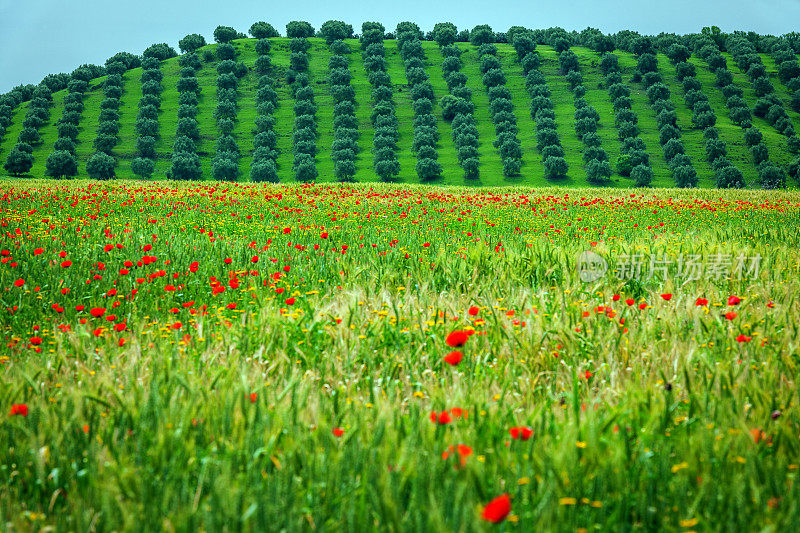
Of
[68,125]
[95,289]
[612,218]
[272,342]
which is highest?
[68,125]

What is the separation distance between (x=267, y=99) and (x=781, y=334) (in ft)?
300

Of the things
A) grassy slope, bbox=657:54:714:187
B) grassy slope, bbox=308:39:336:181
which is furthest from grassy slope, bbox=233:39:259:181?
grassy slope, bbox=657:54:714:187

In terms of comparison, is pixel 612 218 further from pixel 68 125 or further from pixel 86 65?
pixel 86 65

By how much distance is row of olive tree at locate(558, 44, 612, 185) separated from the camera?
6425 cm

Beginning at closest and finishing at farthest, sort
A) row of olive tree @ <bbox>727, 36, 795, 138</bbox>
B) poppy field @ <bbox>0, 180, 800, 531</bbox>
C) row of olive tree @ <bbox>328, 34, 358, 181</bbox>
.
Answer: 1. poppy field @ <bbox>0, 180, 800, 531</bbox>
2. row of olive tree @ <bbox>328, 34, 358, 181</bbox>
3. row of olive tree @ <bbox>727, 36, 795, 138</bbox>

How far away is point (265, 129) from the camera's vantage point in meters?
77.2

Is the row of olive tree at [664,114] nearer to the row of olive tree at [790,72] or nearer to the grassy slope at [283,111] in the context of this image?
the row of olive tree at [790,72]

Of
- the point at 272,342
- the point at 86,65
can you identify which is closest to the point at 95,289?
the point at 272,342

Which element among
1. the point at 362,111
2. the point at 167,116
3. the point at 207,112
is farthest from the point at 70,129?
the point at 362,111

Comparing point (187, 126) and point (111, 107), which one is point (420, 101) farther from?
point (111, 107)

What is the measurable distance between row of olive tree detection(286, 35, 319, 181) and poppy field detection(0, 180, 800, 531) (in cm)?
6237

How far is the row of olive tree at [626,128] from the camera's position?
64312 mm

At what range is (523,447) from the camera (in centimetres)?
202

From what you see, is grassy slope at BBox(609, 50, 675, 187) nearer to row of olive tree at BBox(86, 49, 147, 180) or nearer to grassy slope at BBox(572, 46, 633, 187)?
grassy slope at BBox(572, 46, 633, 187)
